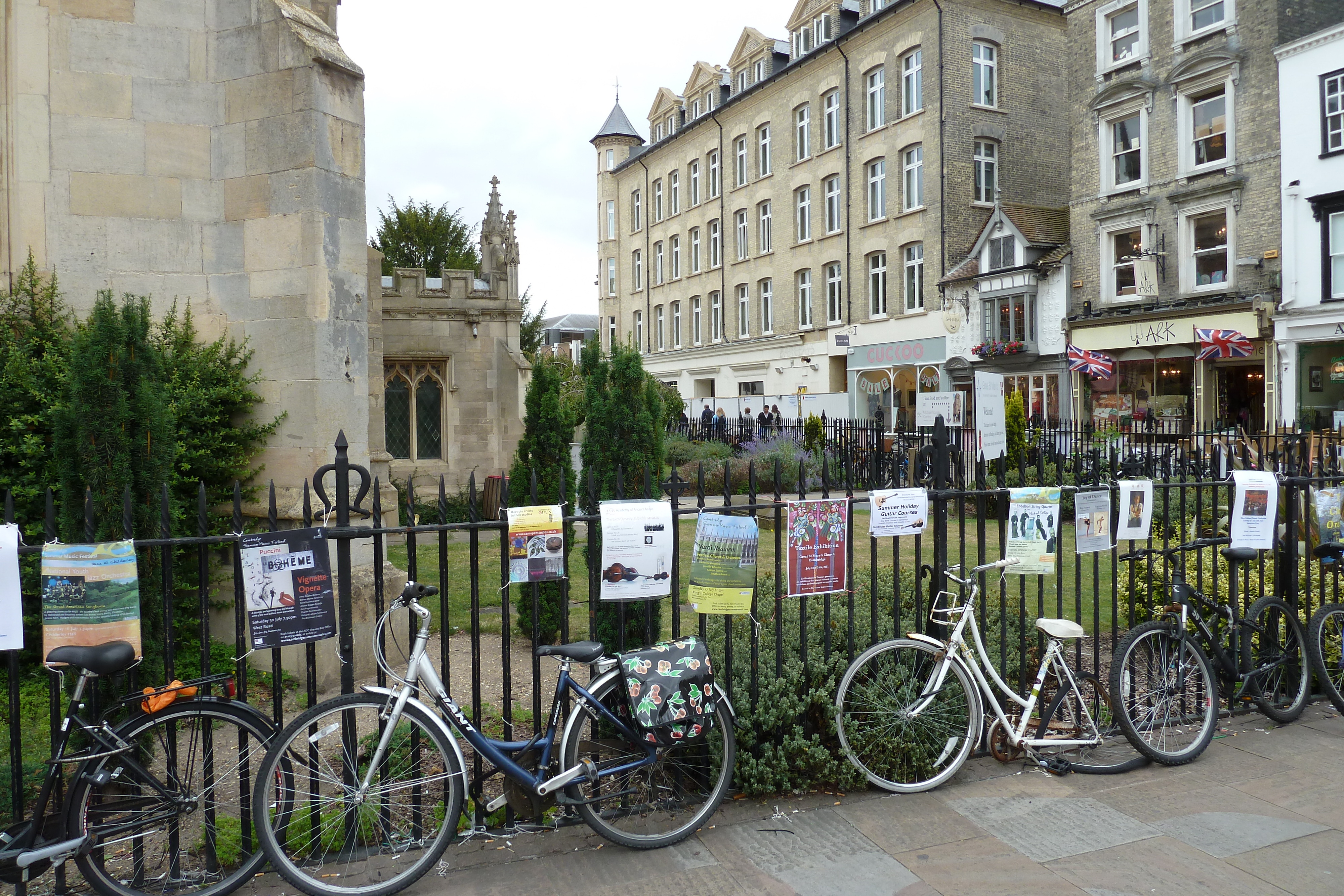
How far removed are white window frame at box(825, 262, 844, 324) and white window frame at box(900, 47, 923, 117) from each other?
5.74 m

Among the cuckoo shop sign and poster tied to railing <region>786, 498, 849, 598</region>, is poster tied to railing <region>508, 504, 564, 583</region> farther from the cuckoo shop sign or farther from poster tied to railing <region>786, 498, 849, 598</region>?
the cuckoo shop sign

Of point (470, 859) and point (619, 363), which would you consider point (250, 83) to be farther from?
point (470, 859)

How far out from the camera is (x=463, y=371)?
16672 millimetres

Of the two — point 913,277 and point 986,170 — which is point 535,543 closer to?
point 913,277

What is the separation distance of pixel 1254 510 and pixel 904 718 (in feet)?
9.25

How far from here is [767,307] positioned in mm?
37344

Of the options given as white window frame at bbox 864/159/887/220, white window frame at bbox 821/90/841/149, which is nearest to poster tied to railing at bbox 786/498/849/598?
white window frame at bbox 864/159/887/220

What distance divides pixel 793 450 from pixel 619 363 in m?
14.6

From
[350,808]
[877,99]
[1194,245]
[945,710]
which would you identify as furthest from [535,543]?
[877,99]

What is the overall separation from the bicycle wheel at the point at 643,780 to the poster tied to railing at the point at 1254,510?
3.49m

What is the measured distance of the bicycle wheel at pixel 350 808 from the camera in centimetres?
342

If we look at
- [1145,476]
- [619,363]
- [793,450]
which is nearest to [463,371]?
[793,450]

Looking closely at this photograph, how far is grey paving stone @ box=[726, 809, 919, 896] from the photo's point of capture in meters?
3.58

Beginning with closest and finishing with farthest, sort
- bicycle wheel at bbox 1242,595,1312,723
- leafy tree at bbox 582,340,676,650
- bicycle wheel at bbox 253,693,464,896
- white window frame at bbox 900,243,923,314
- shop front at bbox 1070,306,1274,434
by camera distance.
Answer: bicycle wheel at bbox 253,693,464,896, bicycle wheel at bbox 1242,595,1312,723, leafy tree at bbox 582,340,676,650, shop front at bbox 1070,306,1274,434, white window frame at bbox 900,243,923,314
